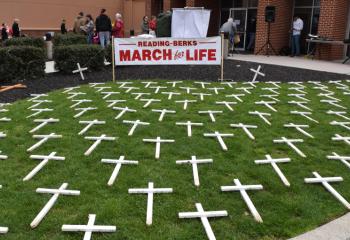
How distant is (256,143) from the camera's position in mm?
5820

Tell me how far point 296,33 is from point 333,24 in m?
1.90

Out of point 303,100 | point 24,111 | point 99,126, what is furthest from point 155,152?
point 303,100

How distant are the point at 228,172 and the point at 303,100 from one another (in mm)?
4458

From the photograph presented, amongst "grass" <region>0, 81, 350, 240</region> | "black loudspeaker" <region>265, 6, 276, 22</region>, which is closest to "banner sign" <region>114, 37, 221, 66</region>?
"grass" <region>0, 81, 350, 240</region>

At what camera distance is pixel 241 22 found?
23562 millimetres

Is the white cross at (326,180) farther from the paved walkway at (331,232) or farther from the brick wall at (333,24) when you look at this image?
the brick wall at (333,24)

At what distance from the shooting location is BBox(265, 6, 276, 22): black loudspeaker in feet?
59.1

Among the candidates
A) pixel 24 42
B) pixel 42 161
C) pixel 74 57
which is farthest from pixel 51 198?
pixel 24 42

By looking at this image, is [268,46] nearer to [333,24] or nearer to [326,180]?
[333,24]

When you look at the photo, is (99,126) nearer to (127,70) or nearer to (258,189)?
(258,189)

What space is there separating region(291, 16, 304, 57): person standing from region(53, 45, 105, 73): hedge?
33.4 ft

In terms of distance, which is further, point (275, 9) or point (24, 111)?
point (275, 9)

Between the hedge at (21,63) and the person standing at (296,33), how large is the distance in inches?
468

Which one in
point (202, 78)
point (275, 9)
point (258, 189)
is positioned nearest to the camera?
point (258, 189)
